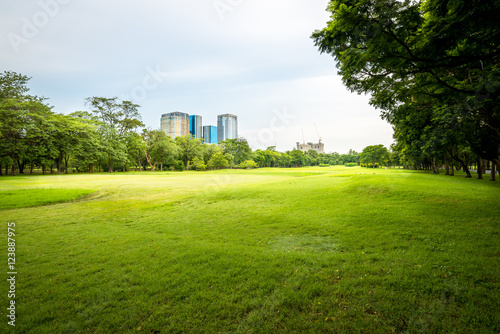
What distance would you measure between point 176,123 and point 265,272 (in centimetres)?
10288

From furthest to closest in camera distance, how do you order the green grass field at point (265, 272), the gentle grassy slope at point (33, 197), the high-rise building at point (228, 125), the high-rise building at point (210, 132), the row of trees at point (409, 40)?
the high-rise building at point (210, 132)
the high-rise building at point (228, 125)
the gentle grassy slope at point (33, 197)
the row of trees at point (409, 40)
the green grass field at point (265, 272)

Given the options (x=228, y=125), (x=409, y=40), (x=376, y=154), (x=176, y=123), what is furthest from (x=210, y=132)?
(x=409, y=40)

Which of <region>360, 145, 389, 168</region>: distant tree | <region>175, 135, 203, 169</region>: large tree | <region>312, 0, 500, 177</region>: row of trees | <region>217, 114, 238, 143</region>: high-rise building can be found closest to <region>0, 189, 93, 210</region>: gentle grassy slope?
<region>312, 0, 500, 177</region>: row of trees

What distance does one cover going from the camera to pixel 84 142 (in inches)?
1788

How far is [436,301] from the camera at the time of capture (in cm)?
375

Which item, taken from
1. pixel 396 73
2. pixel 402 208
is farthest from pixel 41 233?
pixel 402 208

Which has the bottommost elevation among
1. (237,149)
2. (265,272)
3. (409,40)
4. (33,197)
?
(265,272)

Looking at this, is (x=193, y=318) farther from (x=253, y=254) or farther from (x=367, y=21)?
(x=367, y=21)

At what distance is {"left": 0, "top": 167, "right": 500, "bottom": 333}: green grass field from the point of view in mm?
3443

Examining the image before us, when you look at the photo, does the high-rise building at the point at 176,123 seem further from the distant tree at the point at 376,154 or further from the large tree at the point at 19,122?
the distant tree at the point at 376,154

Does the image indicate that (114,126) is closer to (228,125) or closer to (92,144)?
(92,144)

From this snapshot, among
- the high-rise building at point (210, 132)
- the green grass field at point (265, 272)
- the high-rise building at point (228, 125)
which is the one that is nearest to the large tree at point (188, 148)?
the high-rise building at point (228, 125)

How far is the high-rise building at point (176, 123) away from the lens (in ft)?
308

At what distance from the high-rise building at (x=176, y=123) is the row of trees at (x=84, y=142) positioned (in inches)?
669
